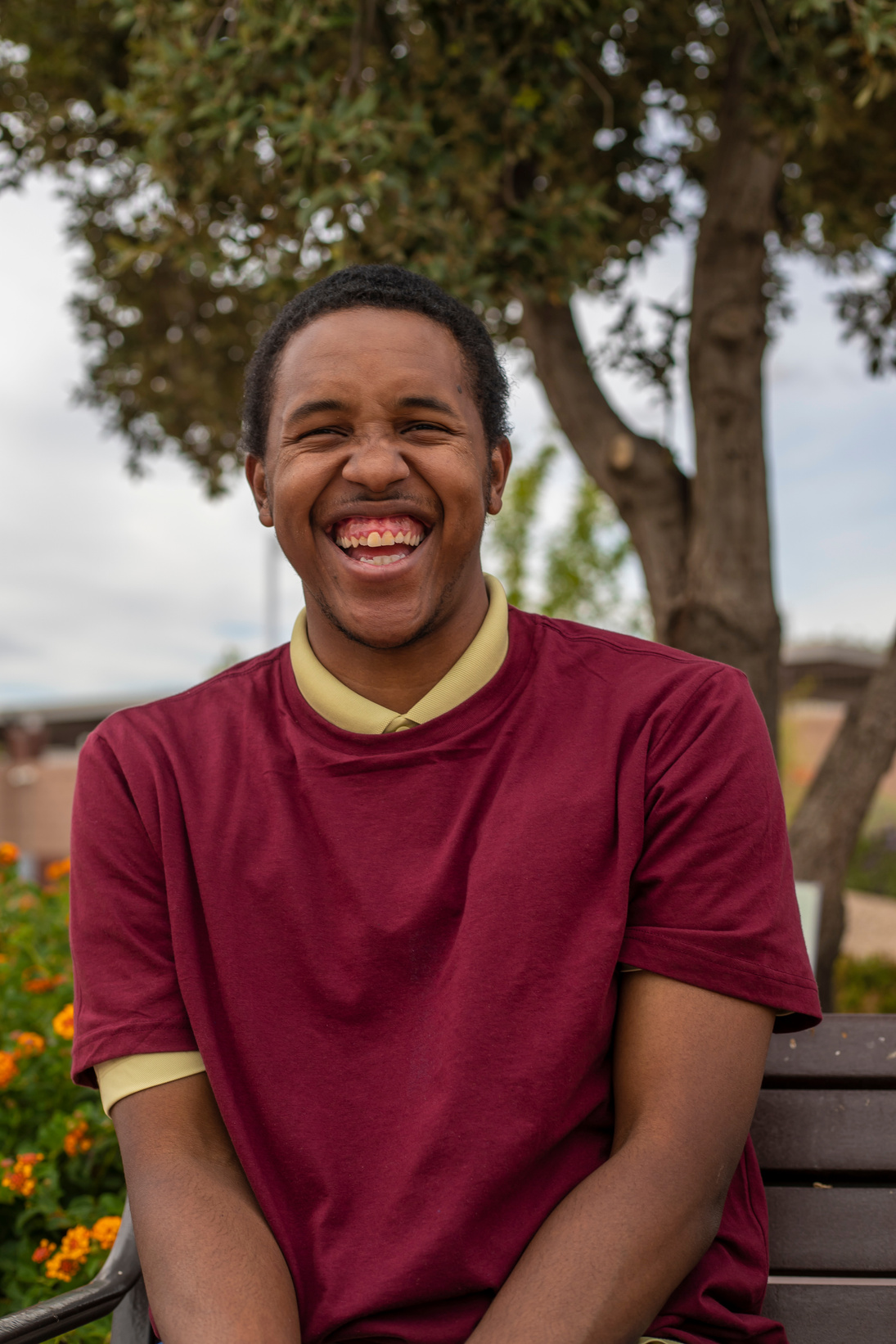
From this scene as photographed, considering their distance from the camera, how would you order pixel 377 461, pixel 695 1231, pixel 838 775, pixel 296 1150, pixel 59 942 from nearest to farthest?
1. pixel 695 1231
2. pixel 296 1150
3. pixel 377 461
4. pixel 59 942
5. pixel 838 775

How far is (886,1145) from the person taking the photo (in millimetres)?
2213

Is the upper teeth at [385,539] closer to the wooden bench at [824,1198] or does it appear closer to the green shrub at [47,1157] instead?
the wooden bench at [824,1198]

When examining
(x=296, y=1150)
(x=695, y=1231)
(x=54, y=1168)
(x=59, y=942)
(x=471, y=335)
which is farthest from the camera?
(x=59, y=942)

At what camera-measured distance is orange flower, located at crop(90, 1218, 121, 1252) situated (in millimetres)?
2529

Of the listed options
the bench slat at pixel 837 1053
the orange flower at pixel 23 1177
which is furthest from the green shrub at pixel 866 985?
the orange flower at pixel 23 1177

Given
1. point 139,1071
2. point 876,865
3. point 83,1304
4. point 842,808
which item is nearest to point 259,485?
point 139,1071

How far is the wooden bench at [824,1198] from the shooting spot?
2.04 m

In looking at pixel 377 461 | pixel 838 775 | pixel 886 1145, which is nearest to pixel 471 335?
pixel 377 461

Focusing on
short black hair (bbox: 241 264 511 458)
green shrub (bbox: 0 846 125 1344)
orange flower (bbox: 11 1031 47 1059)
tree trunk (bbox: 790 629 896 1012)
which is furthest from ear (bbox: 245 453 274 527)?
tree trunk (bbox: 790 629 896 1012)

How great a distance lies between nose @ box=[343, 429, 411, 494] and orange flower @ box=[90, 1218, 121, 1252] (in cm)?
166

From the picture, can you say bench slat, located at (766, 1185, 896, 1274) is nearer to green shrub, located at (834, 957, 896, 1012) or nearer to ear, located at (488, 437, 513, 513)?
ear, located at (488, 437, 513, 513)

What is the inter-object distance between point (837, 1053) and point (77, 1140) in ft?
5.74

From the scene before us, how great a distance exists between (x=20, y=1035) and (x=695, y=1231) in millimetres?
2129

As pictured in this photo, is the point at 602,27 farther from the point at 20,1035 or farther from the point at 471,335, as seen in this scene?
the point at 20,1035
